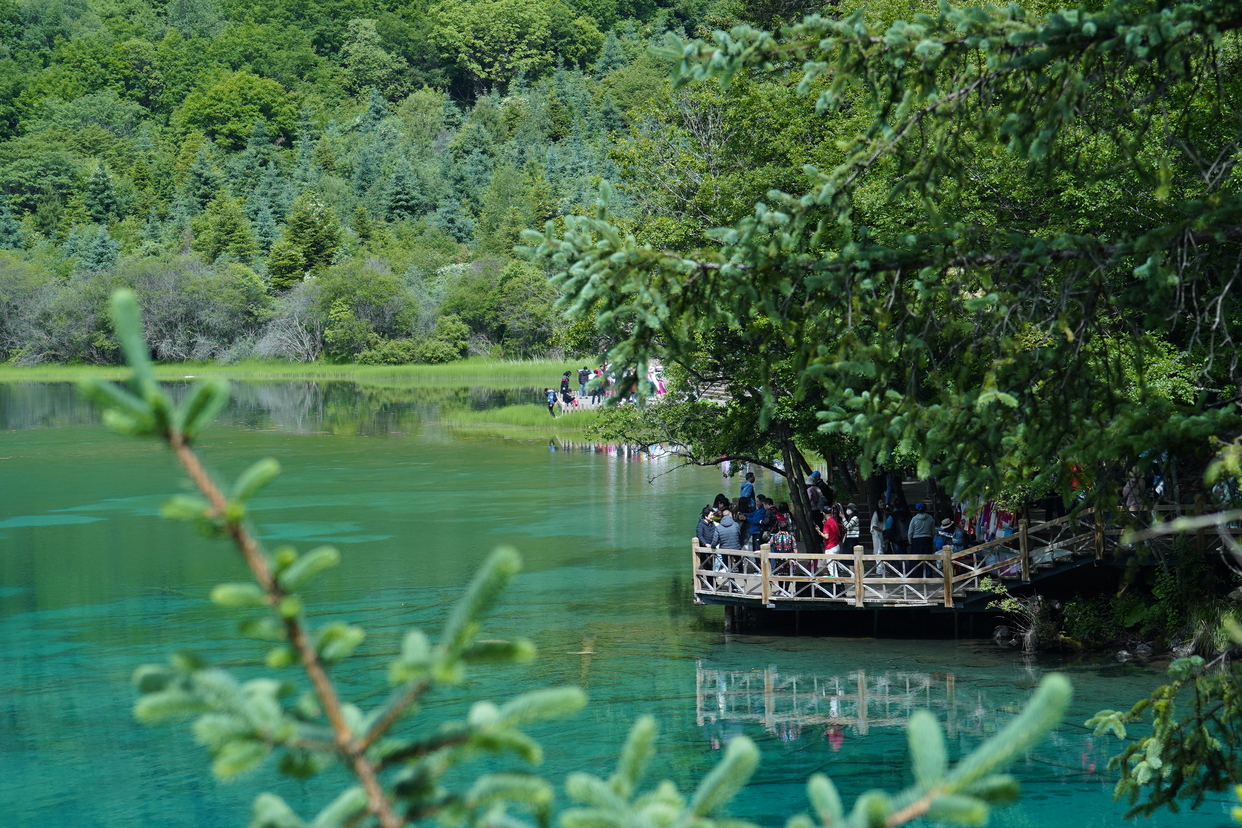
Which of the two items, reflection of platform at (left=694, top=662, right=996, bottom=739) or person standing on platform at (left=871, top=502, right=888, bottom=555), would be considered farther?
person standing on platform at (left=871, top=502, right=888, bottom=555)

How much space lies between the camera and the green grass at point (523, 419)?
46.8 m

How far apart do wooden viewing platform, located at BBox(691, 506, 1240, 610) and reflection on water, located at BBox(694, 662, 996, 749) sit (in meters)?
1.26

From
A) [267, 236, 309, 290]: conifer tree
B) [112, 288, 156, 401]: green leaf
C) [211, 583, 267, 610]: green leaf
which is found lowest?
[211, 583, 267, 610]: green leaf

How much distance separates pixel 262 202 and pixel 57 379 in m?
27.4

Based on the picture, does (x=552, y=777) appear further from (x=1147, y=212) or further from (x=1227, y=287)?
(x=1147, y=212)

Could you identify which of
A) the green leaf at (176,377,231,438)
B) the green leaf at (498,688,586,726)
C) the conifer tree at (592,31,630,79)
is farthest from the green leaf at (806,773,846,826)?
the conifer tree at (592,31,630,79)

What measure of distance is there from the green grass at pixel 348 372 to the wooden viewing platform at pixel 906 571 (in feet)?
162

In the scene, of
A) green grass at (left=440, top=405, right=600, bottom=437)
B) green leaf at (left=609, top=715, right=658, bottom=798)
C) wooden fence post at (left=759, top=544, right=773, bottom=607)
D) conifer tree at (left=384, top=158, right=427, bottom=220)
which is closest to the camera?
green leaf at (left=609, top=715, right=658, bottom=798)

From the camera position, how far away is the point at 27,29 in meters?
179

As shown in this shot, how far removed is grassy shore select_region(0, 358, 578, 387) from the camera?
72.8 meters

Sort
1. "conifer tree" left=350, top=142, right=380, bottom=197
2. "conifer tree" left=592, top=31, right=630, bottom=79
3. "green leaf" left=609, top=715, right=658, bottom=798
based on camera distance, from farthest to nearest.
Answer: "conifer tree" left=592, top=31, right=630, bottom=79
"conifer tree" left=350, top=142, right=380, bottom=197
"green leaf" left=609, top=715, right=658, bottom=798

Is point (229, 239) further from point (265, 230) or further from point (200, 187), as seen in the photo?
point (200, 187)

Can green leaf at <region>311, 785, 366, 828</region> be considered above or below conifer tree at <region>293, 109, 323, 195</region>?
below

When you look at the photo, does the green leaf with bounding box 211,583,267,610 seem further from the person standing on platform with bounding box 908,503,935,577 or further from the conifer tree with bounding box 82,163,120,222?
the conifer tree with bounding box 82,163,120,222
